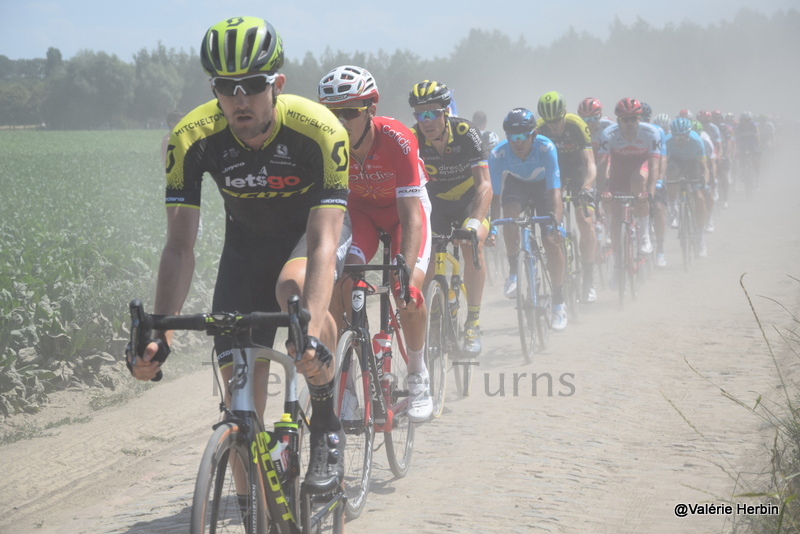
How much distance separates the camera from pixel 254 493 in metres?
2.93

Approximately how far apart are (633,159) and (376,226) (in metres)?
7.80

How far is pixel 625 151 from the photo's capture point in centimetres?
1234

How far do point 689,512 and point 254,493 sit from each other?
2628 mm

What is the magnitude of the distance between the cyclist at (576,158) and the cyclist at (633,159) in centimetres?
96

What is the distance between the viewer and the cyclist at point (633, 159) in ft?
39.1

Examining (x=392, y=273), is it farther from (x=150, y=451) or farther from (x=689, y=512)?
(x=150, y=451)

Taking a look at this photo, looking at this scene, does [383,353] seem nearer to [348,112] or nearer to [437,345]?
[348,112]

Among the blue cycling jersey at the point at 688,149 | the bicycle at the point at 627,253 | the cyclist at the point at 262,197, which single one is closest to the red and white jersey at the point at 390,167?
the cyclist at the point at 262,197

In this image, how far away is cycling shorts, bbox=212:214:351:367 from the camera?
3.64 meters

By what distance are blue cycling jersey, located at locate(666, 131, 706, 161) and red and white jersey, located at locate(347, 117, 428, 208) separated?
11.5 m

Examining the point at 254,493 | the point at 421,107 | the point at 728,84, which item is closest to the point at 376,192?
the point at 421,107

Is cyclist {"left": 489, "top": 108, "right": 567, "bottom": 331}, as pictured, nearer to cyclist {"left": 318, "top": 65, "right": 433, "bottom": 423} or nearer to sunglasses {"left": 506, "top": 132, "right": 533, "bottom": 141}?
sunglasses {"left": 506, "top": 132, "right": 533, "bottom": 141}

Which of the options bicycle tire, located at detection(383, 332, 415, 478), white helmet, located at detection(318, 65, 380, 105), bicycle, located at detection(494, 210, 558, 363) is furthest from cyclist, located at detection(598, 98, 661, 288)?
white helmet, located at detection(318, 65, 380, 105)

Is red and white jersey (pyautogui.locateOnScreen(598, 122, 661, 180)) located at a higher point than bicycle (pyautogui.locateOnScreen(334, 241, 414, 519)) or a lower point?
higher
